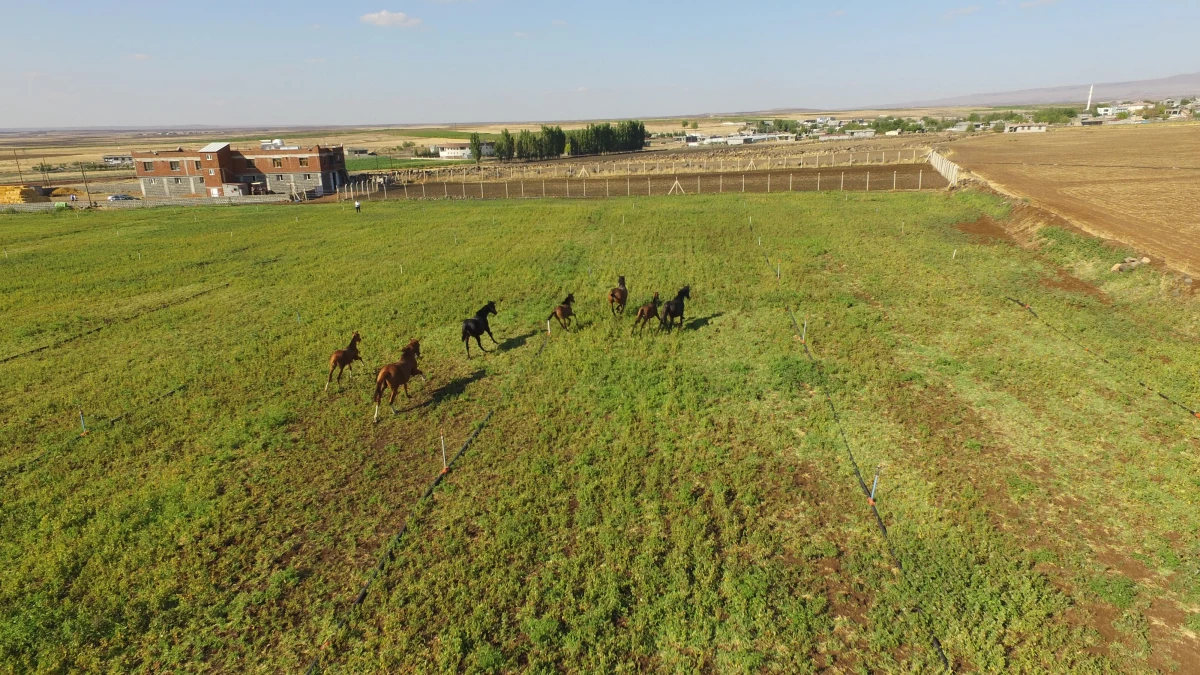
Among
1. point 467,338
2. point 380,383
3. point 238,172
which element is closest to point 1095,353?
point 467,338

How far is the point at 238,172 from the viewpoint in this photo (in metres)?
72.4

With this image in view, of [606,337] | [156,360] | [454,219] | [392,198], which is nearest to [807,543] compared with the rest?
[606,337]

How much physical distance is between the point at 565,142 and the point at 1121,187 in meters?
112

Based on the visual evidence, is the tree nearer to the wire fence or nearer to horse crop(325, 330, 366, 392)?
the wire fence

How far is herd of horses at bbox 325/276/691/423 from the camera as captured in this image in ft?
42.3

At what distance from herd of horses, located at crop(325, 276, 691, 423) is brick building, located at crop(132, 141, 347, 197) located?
2489 inches

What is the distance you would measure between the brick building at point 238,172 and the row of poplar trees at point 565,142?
50829 mm

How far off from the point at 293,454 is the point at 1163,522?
15397 mm

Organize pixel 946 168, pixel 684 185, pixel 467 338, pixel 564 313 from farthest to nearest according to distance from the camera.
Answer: pixel 684 185 < pixel 946 168 < pixel 564 313 < pixel 467 338

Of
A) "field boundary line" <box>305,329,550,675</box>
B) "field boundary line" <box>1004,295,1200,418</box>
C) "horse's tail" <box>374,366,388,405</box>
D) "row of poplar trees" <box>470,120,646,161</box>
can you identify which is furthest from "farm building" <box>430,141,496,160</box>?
"field boundary line" <box>305,329,550,675</box>

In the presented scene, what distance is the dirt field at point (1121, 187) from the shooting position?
24062 millimetres

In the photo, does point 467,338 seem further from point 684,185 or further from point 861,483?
point 684,185

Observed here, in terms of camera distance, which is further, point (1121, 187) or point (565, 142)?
point (565, 142)

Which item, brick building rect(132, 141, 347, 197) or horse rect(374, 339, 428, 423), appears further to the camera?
brick building rect(132, 141, 347, 197)
